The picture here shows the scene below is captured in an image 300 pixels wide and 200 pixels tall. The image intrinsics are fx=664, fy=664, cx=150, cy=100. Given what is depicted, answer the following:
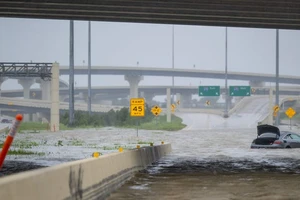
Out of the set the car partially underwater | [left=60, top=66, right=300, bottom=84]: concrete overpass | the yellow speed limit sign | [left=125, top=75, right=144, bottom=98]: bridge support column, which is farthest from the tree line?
[left=60, top=66, right=300, bottom=84]: concrete overpass

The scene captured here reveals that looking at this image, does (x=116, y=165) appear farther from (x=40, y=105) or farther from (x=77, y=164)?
(x=40, y=105)

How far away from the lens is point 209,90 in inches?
4825

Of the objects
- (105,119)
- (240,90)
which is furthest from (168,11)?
(240,90)

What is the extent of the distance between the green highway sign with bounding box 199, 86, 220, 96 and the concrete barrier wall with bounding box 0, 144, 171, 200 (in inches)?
4114

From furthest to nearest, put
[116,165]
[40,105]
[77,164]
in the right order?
[40,105] → [116,165] → [77,164]

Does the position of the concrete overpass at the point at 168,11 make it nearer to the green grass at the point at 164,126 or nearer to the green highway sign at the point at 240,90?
the green grass at the point at 164,126

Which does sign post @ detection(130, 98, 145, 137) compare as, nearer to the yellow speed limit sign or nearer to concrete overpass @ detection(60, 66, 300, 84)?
the yellow speed limit sign

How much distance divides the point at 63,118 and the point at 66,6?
82341 millimetres

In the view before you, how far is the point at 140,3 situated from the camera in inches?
1093

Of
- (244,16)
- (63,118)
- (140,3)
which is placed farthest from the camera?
(63,118)

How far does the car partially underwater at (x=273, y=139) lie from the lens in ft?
120

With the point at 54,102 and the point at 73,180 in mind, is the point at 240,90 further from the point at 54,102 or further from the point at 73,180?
the point at 73,180

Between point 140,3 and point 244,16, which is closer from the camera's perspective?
point 140,3

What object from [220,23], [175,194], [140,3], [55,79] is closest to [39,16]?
[140,3]
